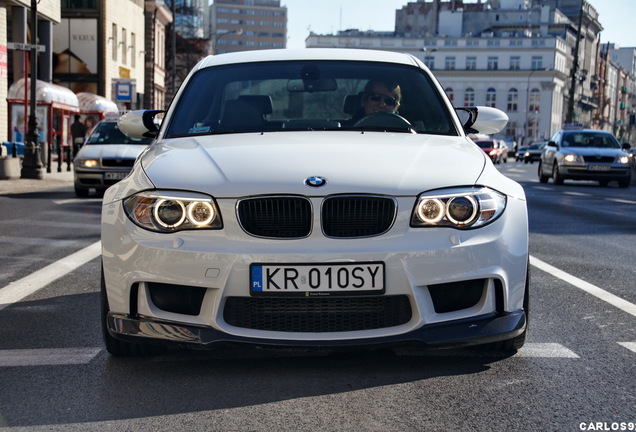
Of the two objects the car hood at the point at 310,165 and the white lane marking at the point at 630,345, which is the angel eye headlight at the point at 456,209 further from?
the white lane marking at the point at 630,345

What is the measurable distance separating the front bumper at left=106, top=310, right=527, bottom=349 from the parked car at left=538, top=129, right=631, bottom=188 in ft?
80.1

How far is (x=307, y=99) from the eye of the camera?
598 cm

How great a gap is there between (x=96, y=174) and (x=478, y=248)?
1498 centimetres

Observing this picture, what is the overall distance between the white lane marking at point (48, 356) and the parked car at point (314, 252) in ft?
0.72

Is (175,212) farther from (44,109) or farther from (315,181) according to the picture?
(44,109)

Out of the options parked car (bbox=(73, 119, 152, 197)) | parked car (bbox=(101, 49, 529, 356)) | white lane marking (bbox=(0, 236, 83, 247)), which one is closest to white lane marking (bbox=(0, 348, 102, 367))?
parked car (bbox=(101, 49, 529, 356))

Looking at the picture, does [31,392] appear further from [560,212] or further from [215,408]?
[560,212]

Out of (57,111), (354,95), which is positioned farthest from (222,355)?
(57,111)

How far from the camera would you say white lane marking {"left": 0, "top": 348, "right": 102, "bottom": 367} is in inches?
187

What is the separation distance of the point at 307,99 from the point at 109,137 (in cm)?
1452

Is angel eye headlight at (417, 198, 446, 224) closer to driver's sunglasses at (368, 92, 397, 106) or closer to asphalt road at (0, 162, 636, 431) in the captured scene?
asphalt road at (0, 162, 636, 431)

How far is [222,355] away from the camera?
4914 millimetres

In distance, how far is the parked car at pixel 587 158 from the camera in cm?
2816

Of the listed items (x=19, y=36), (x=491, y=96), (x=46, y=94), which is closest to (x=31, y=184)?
(x=46, y=94)
